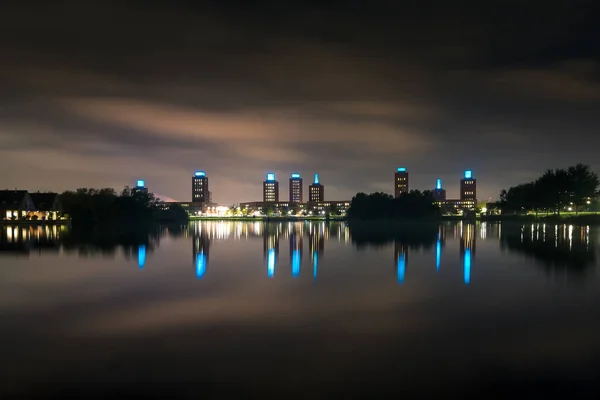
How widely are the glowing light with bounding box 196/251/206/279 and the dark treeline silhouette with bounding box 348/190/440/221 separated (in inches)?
4901

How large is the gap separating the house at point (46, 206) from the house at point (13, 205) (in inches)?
89.1

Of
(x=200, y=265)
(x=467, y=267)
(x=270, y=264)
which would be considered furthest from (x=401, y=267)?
(x=200, y=265)

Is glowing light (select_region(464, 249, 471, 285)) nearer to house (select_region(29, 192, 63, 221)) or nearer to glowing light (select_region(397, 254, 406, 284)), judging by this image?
glowing light (select_region(397, 254, 406, 284))

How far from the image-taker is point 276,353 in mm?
11219

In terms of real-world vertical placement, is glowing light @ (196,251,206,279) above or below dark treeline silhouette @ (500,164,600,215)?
below

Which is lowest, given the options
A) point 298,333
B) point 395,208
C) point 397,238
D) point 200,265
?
point 397,238

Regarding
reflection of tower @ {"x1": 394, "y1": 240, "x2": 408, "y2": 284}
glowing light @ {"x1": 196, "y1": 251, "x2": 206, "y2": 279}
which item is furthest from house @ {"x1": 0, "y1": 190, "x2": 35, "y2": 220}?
reflection of tower @ {"x1": 394, "y1": 240, "x2": 408, "y2": 284}

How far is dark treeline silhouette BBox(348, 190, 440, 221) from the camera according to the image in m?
153

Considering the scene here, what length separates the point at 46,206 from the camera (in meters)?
120

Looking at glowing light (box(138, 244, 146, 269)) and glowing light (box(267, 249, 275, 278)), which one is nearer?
glowing light (box(267, 249, 275, 278))

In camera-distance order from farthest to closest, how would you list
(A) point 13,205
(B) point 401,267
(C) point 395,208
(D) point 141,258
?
(C) point 395,208
(A) point 13,205
(D) point 141,258
(B) point 401,267

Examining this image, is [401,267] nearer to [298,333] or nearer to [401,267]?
[401,267]

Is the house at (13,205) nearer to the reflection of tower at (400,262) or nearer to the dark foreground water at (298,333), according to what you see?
the dark foreground water at (298,333)

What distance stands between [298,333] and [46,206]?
12407cm
